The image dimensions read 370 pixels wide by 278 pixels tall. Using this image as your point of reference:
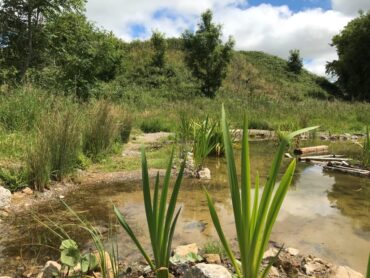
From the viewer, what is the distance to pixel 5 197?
3846 millimetres

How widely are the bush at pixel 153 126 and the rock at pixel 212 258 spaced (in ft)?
30.4

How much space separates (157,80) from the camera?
26516 mm

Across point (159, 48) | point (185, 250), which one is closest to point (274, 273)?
point (185, 250)

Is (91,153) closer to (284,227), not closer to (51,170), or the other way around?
(51,170)

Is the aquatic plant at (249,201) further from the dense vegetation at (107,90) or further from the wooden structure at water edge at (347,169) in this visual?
the wooden structure at water edge at (347,169)

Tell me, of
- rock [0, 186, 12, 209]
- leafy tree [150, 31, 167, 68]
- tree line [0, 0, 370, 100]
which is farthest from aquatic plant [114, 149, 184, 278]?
leafy tree [150, 31, 167, 68]

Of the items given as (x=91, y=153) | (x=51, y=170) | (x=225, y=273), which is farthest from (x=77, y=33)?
(x=225, y=273)

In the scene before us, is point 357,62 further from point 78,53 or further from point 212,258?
point 212,258

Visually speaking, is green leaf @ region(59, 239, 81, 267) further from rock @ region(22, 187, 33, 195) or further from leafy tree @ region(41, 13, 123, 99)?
leafy tree @ region(41, 13, 123, 99)

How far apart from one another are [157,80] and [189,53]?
283 centimetres

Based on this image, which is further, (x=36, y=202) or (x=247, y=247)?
(x=36, y=202)

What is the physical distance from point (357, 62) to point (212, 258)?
32013 millimetres

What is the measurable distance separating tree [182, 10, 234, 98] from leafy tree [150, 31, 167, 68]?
2.03 meters

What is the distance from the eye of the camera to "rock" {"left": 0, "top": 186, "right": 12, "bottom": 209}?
12.3 feet
